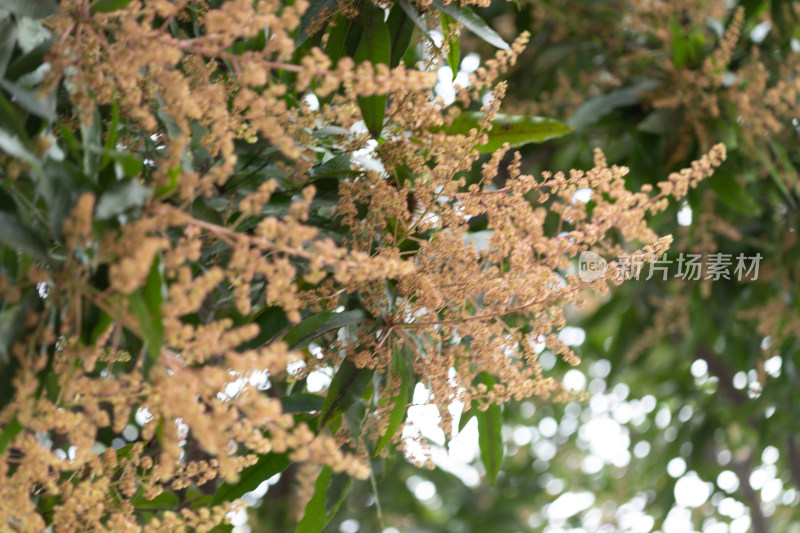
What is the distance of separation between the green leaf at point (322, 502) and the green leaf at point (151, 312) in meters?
0.51

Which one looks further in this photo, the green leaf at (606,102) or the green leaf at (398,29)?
the green leaf at (606,102)

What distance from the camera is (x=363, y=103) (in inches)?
38.5

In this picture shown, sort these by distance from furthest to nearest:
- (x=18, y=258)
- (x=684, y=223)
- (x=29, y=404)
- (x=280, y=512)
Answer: (x=280, y=512) → (x=684, y=223) → (x=18, y=258) → (x=29, y=404)

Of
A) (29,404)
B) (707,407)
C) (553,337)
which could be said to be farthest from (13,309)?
(707,407)

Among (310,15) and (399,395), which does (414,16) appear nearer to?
(310,15)

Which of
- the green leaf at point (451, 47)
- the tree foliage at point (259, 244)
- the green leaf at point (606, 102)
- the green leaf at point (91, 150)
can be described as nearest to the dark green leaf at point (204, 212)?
the tree foliage at point (259, 244)

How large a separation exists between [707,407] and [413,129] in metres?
2.31

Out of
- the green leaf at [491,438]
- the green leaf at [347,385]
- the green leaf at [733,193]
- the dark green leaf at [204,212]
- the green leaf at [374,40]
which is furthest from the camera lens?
the green leaf at [733,193]

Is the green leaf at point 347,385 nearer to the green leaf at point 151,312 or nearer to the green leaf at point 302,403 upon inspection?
the green leaf at point 302,403

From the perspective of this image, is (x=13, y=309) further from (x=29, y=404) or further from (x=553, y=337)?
(x=553, y=337)

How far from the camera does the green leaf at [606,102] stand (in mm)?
1867

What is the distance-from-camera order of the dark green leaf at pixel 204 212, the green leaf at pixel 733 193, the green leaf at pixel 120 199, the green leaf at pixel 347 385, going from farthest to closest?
1. the green leaf at pixel 733 193
2. the green leaf at pixel 347 385
3. the dark green leaf at pixel 204 212
4. the green leaf at pixel 120 199

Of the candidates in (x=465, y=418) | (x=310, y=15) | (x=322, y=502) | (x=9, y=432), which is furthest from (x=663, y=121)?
(x=9, y=432)

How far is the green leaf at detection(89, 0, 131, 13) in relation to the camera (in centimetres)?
69
